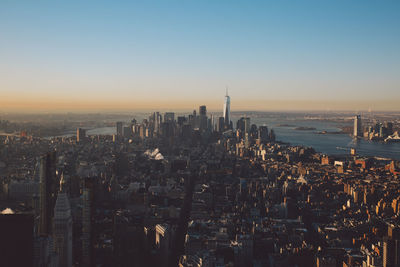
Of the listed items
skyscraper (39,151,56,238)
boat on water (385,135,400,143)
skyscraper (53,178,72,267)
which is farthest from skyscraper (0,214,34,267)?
boat on water (385,135,400,143)

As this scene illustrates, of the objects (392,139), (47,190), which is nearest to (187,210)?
(47,190)

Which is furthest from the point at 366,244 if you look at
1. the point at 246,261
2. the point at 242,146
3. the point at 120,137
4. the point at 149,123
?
the point at 149,123

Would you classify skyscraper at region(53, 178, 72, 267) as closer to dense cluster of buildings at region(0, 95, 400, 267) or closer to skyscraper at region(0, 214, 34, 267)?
dense cluster of buildings at region(0, 95, 400, 267)

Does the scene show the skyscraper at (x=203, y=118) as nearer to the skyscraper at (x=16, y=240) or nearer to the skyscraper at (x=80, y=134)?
the skyscraper at (x=80, y=134)

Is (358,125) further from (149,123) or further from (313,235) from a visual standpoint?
(313,235)

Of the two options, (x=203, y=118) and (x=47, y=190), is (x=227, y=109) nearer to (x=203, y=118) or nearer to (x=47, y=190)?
(x=203, y=118)

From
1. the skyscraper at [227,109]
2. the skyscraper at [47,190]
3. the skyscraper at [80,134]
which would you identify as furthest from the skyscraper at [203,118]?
the skyscraper at [47,190]

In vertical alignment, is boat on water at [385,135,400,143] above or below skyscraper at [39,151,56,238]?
below
